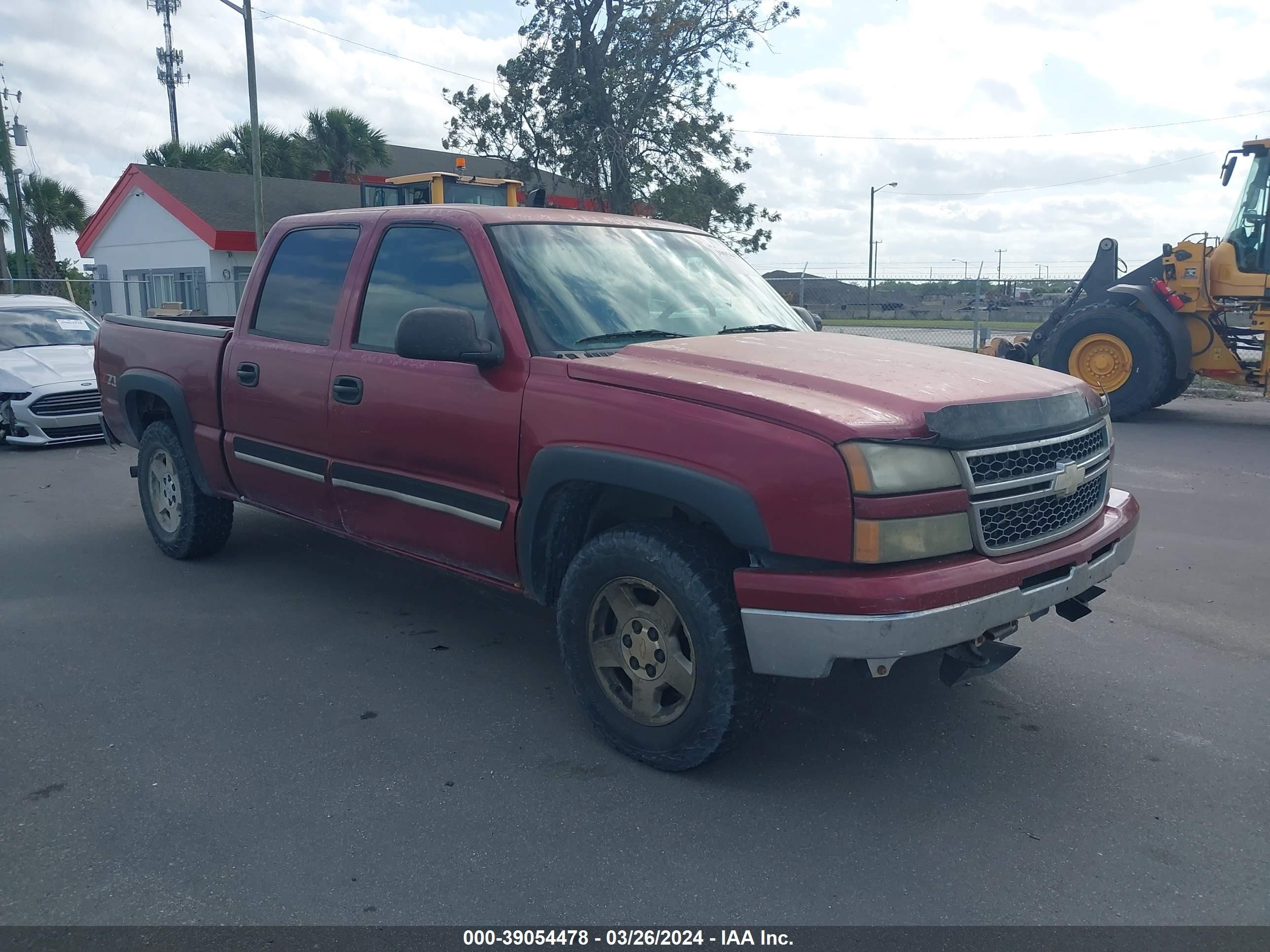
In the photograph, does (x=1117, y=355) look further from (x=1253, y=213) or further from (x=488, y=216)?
(x=488, y=216)

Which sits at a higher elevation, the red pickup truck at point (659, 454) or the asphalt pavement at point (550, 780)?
the red pickup truck at point (659, 454)

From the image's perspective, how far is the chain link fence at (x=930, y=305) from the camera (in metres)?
18.8

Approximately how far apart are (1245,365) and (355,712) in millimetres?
11645

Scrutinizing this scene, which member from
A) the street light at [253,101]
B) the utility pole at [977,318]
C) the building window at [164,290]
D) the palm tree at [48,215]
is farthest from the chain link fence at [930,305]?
the palm tree at [48,215]

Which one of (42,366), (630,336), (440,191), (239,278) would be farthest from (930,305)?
A: (630,336)

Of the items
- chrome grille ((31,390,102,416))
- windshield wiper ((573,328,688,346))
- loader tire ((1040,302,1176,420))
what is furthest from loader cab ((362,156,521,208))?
windshield wiper ((573,328,688,346))

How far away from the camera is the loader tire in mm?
12055

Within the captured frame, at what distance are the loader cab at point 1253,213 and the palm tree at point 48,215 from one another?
36.9 metres

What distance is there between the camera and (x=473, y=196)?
20688mm

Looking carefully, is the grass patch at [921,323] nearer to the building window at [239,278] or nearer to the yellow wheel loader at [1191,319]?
the yellow wheel loader at [1191,319]

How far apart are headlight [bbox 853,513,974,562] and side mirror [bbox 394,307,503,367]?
5.22ft

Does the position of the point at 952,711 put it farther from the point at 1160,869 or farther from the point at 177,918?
the point at 177,918

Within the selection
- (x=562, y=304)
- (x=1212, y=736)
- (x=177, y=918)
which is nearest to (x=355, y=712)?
(x=177, y=918)

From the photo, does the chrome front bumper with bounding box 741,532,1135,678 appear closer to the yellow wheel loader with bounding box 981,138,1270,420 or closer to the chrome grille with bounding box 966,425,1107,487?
the chrome grille with bounding box 966,425,1107,487
